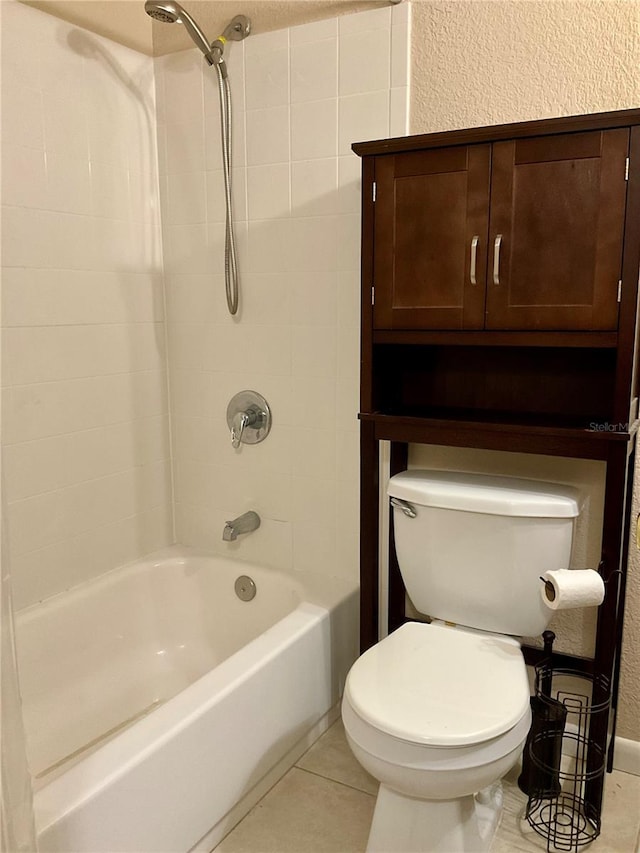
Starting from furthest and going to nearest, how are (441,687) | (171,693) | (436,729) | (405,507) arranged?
(171,693)
(405,507)
(441,687)
(436,729)

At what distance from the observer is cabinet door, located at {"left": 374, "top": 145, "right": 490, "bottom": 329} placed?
1.60 metres

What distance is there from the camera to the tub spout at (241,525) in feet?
7.25

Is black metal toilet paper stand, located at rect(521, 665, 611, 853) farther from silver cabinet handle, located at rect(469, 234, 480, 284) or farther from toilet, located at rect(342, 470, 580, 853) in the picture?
silver cabinet handle, located at rect(469, 234, 480, 284)

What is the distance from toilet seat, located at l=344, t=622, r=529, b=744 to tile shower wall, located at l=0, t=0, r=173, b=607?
1039 mm

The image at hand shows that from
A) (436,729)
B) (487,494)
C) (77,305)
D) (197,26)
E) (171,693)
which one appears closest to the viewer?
(436,729)

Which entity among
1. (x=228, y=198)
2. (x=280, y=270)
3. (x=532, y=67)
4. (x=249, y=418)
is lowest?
(x=249, y=418)

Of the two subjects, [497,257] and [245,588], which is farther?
[245,588]

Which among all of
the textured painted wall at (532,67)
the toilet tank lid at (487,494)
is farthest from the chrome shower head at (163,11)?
the toilet tank lid at (487,494)

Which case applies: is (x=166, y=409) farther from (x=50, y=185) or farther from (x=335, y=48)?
(x=335, y=48)

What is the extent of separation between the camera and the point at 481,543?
1736 millimetres

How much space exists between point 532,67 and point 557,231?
52 cm

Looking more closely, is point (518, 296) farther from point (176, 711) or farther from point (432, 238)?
point (176, 711)

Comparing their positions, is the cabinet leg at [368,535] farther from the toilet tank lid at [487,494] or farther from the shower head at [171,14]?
the shower head at [171,14]

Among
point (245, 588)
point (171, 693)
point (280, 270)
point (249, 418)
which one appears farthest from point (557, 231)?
point (171, 693)
